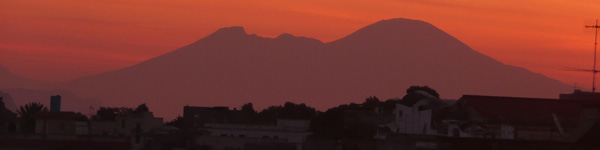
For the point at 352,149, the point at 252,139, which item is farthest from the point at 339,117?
the point at 352,149

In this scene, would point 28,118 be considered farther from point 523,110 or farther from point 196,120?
point 523,110

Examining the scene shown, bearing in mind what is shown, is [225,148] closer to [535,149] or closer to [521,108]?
[521,108]

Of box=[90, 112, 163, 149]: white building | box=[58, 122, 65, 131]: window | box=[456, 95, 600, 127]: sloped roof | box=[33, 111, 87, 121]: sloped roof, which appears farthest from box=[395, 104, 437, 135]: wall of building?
box=[33, 111, 87, 121]: sloped roof

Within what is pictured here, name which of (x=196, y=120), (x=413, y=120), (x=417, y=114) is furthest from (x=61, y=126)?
(x=417, y=114)

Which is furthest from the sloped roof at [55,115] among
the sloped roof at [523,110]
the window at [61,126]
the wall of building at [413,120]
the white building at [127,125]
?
the sloped roof at [523,110]

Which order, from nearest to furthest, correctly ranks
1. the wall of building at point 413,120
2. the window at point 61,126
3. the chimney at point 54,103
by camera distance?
the wall of building at point 413,120
the window at point 61,126
the chimney at point 54,103

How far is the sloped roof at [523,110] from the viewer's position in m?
74.1

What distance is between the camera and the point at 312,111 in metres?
166

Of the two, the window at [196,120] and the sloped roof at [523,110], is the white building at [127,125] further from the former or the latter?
the sloped roof at [523,110]

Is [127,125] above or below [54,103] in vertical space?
below

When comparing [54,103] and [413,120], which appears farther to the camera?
[54,103]

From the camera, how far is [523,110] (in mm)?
79875

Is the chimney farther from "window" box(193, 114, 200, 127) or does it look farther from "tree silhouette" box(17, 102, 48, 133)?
"window" box(193, 114, 200, 127)

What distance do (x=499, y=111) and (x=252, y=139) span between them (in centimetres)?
3746
